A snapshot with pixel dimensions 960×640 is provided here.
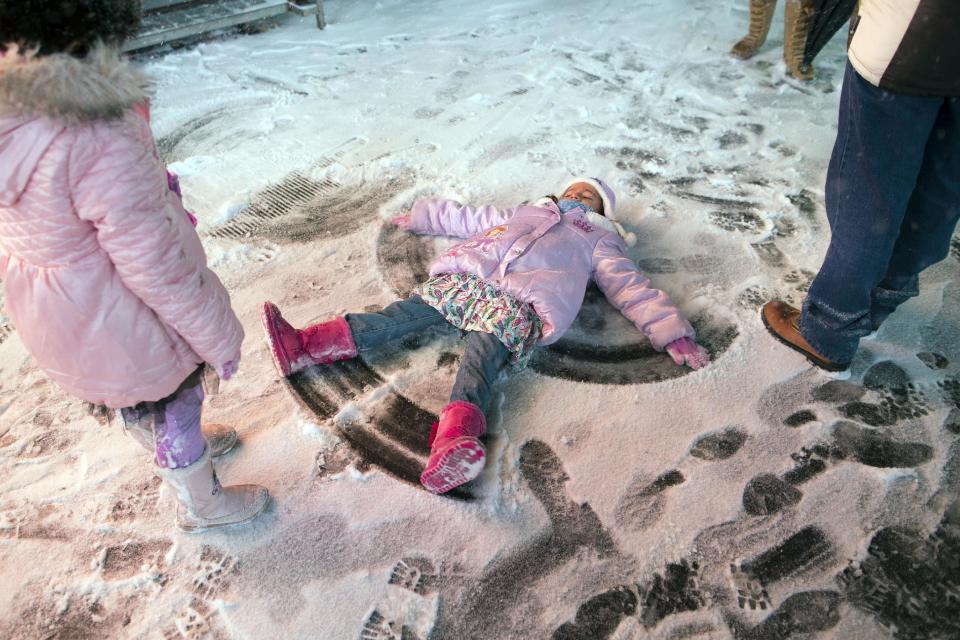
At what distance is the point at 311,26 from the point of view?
4301mm

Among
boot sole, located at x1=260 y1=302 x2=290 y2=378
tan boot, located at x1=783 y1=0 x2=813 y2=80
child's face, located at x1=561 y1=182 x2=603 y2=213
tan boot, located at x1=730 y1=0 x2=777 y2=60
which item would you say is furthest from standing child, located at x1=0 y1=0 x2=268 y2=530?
tan boot, located at x1=730 y1=0 x2=777 y2=60

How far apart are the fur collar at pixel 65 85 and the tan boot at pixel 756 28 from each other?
369 cm

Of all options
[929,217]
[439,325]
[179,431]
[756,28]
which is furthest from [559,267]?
[756,28]

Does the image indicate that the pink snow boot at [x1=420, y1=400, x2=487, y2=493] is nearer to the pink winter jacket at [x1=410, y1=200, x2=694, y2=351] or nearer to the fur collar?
the pink winter jacket at [x1=410, y1=200, x2=694, y2=351]

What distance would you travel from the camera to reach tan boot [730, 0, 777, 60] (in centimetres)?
367

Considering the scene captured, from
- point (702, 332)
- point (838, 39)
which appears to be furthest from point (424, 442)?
point (838, 39)

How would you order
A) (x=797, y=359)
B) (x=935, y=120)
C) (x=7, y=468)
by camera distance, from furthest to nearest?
(x=797, y=359) → (x=7, y=468) → (x=935, y=120)

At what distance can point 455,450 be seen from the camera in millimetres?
1556

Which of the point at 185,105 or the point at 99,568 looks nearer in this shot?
the point at 99,568

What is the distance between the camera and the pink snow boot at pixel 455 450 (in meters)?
1.57

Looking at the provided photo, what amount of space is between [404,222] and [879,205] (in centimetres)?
158

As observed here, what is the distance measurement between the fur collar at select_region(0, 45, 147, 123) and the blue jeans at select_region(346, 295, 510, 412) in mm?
1028

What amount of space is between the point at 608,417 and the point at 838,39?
356 cm

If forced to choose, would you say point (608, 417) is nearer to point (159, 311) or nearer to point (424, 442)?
point (424, 442)
